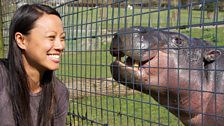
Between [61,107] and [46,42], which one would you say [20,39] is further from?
[61,107]

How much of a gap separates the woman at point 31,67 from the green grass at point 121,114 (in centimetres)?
59

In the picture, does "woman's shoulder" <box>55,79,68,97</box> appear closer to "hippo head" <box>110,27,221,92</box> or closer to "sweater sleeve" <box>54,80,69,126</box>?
"sweater sleeve" <box>54,80,69,126</box>

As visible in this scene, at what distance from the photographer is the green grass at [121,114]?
300 centimetres

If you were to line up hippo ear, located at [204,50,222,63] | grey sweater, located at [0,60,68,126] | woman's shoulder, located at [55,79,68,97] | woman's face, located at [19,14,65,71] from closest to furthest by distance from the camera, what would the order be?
woman's face, located at [19,14,65,71] < grey sweater, located at [0,60,68,126] < woman's shoulder, located at [55,79,68,97] < hippo ear, located at [204,50,222,63]

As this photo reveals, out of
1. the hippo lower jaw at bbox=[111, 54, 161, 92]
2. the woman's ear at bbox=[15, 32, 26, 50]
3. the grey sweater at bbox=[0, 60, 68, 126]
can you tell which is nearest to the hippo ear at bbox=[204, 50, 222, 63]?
the hippo lower jaw at bbox=[111, 54, 161, 92]

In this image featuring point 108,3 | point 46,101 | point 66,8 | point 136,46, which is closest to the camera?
point 46,101

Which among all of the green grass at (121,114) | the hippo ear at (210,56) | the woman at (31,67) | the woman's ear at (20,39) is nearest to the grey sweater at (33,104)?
the woman at (31,67)

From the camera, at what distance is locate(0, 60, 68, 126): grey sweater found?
2527mm

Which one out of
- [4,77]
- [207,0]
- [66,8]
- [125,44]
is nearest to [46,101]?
[4,77]

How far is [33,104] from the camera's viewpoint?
8.82 feet

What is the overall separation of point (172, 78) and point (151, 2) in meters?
0.61

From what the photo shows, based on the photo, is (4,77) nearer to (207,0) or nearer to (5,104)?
(5,104)

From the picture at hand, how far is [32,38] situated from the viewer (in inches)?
96.2

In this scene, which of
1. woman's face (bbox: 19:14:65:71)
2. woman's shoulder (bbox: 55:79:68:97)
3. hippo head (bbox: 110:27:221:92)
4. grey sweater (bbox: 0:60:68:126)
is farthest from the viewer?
hippo head (bbox: 110:27:221:92)
